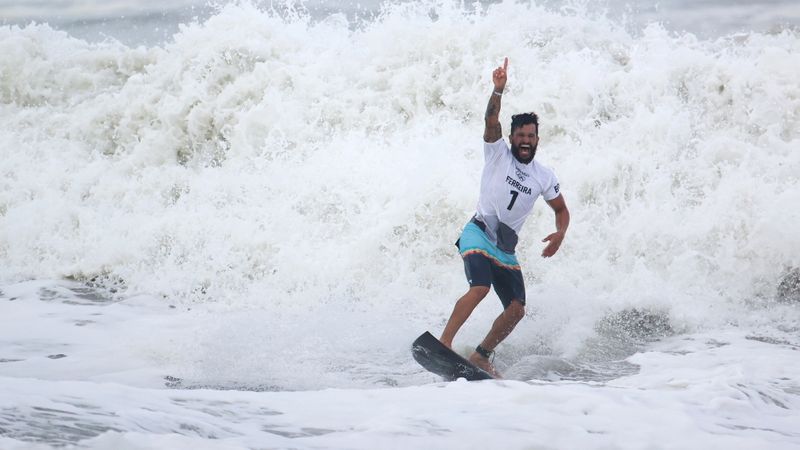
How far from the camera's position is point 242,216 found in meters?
8.99

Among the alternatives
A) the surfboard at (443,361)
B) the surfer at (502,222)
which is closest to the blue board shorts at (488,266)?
the surfer at (502,222)

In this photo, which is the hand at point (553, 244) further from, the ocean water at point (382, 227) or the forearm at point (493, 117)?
the ocean water at point (382, 227)

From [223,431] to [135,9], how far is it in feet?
46.8

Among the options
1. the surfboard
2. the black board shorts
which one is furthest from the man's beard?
the surfboard

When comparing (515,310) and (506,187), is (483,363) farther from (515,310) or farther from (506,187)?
(506,187)

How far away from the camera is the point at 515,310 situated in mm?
5129

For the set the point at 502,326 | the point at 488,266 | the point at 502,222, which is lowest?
the point at 502,326

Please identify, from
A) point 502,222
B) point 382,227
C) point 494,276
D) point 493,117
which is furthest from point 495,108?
point 382,227

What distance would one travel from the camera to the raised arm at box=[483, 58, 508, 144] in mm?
4617

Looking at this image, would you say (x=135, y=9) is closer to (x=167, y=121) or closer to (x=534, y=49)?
(x=167, y=121)

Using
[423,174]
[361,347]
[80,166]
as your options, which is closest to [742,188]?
[423,174]

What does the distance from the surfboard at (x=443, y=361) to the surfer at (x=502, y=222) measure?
0.54 feet

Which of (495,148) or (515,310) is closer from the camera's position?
(495,148)

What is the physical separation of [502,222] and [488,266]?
29 centimetres
